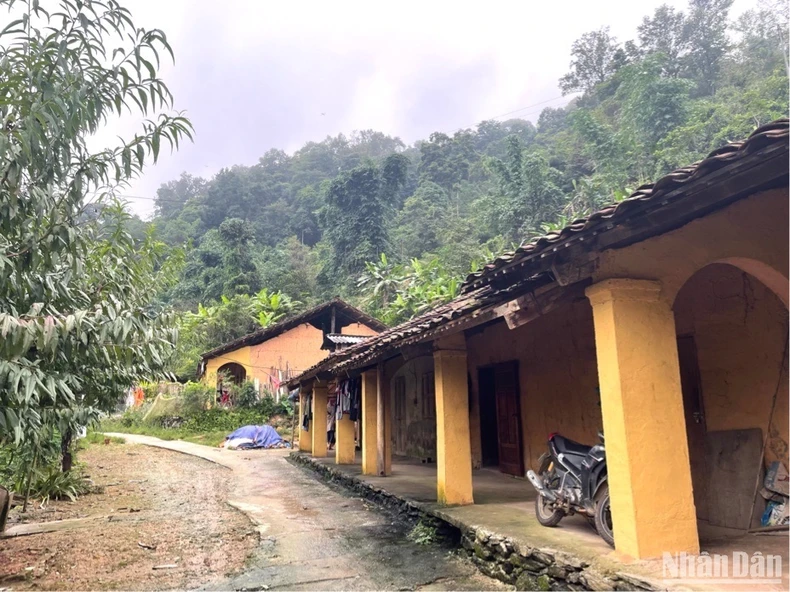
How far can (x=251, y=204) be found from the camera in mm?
58688

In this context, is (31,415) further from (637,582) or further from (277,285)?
(277,285)

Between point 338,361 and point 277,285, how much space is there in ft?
91.7

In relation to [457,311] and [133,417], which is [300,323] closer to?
[133,417]

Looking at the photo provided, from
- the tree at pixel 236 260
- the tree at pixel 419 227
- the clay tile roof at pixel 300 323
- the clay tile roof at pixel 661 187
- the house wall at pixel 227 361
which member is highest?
the tree at pixel 419 227

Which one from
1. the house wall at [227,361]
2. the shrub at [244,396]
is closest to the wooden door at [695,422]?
the shrub at [244,396]

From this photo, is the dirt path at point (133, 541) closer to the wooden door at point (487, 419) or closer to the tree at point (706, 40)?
the wooden door at point (487, 419)

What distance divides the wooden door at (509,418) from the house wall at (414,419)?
9.19 feet

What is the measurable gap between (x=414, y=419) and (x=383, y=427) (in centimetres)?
326

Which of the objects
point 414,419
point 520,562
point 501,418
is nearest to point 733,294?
point 520,562

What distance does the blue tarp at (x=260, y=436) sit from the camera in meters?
20.8

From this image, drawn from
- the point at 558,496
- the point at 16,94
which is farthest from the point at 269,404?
the point at 16,94

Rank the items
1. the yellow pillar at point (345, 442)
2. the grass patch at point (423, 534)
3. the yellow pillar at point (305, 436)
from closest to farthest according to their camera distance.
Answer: the grass patch at point (423, 534) → the yellow pillar at point (345, 442) → the yellow pillar at point (305, 436)

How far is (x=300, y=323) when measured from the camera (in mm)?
26797

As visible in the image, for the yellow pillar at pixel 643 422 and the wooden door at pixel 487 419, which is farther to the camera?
the wooden door at pixel 487 419
